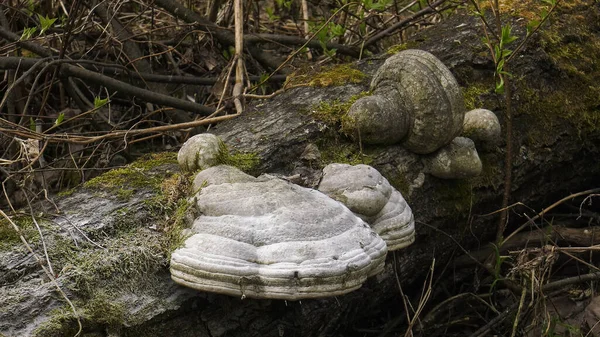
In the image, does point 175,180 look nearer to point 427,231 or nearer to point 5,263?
point 5,263

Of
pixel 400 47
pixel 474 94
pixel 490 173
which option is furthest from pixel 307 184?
pixel 400 47

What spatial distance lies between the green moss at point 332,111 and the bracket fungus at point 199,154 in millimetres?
791

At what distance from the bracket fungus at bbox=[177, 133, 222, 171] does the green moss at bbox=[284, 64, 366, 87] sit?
3.78 ft

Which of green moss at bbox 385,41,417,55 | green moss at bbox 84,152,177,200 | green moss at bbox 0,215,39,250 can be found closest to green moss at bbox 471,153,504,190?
green moss at bbox 385,41,417,55

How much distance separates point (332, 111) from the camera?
12.3ft

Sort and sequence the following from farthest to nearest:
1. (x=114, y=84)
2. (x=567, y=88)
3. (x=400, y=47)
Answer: (x=114, y=84), (x=400, y=47), (x=567, y=88)

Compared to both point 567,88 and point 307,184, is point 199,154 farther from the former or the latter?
point 567,88

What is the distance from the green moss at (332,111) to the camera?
3676 mm

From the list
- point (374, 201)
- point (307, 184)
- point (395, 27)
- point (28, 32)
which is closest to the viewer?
point (374, 201)

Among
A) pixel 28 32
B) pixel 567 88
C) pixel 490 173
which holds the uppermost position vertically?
pixel 28 32

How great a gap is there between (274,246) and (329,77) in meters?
1.90

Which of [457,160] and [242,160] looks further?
[457,160]

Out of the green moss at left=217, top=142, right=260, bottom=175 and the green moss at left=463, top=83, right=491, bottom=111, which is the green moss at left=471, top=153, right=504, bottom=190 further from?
the green moss at left=217, top=142, right=260, bottom=175

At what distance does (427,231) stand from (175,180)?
4.39 ft
